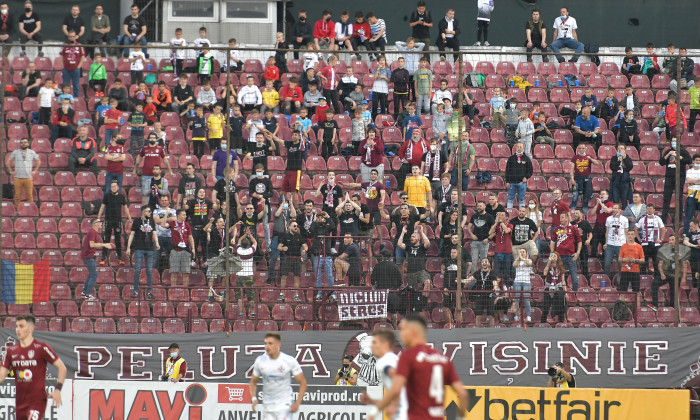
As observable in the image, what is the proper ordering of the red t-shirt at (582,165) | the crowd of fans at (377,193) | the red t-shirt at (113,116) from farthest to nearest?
1. the red t-shirt at (113,116)
2. the red t-shirt at (582,165)
3. the crowd of fans at (377,193)

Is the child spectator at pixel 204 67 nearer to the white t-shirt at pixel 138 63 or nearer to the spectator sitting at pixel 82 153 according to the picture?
the white t-shirt at pixel 138 63

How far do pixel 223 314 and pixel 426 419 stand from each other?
8939mm

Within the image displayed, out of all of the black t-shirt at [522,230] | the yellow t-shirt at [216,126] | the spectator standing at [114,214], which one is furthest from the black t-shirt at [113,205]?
the black t-shirt at [522,230]

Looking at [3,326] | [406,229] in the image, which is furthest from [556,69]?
[3,326]

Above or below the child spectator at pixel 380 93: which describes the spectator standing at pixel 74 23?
above

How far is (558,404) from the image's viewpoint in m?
14.7

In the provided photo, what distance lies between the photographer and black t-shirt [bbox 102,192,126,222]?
18.5 metres

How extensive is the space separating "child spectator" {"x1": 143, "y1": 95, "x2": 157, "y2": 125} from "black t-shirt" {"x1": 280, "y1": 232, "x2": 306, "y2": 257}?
14.0 ft

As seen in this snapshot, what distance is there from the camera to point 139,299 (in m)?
17.3

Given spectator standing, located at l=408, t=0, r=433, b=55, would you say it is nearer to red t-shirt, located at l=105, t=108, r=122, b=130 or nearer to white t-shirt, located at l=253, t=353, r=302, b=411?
red t-shirt, located at l=105, t=108, r=122, b=130

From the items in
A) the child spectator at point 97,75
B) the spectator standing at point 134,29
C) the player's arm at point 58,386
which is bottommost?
the player's arm at point 58,386

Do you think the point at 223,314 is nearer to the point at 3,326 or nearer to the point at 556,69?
the point at 3,326

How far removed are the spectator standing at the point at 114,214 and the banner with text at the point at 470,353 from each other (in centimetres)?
185

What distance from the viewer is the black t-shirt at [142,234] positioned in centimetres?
1805
